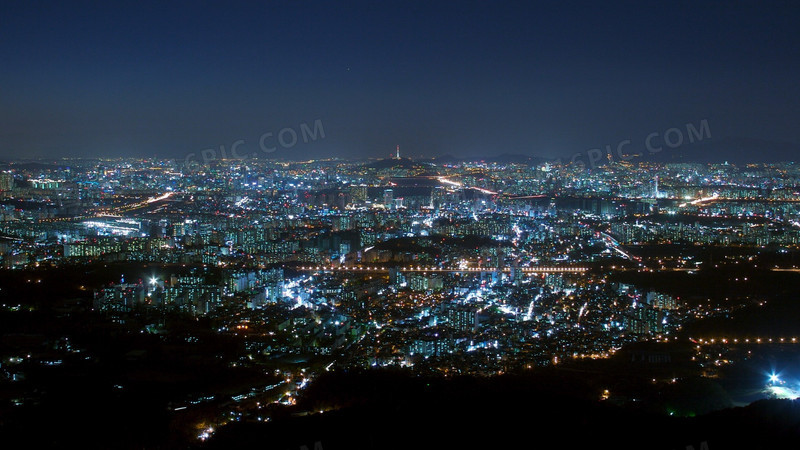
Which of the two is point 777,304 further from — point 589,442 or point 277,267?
point 277,267

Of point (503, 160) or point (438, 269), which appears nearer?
point (438, 269)

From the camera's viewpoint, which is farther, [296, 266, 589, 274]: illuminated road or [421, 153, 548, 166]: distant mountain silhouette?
[421, 153, 548, 166]: distant mountain silhouette

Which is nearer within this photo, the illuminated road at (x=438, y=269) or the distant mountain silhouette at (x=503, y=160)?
the illuminated road at (x=438, y=269)

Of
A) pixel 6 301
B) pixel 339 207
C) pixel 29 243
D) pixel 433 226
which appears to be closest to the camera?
pixel 6 301

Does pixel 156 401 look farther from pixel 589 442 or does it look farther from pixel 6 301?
pixel 6 301

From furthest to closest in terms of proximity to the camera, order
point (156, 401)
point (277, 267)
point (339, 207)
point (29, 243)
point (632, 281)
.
A: point (339, 207)
point (29, 243)
point (277, 267)
point (632, 281)
point (156, 401)

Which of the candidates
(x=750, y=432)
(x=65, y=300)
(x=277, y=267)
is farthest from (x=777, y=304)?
(x=65, y=300)

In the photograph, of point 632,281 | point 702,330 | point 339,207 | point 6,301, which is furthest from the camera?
point 339,207

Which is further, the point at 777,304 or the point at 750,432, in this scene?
the point at 777,304

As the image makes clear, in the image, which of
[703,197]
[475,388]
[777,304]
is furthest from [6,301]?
[703,197]
